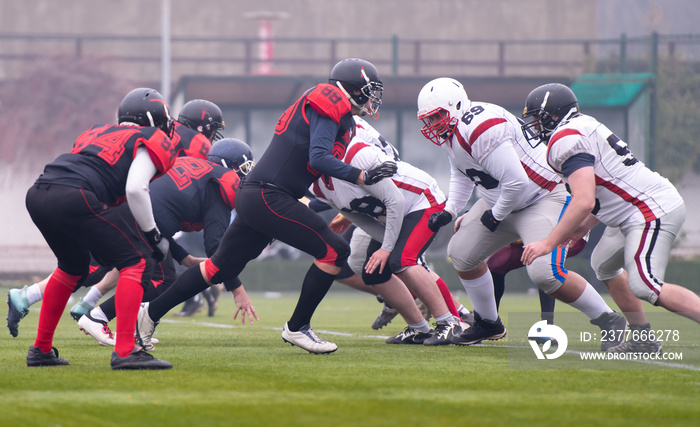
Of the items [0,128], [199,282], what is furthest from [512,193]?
[0,128]

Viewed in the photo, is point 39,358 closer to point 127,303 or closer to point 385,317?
point 127,303

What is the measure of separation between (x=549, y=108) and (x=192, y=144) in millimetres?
3213

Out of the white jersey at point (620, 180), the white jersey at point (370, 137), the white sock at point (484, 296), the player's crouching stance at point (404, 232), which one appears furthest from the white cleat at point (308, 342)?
the white jersey at point (620, 180)

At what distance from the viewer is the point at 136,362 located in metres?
5.02

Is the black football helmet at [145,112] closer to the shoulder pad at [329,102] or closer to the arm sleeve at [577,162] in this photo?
the shoulder pad at [329,102]

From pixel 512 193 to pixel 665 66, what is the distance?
57.3 feet

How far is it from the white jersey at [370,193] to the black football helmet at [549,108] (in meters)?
1.00

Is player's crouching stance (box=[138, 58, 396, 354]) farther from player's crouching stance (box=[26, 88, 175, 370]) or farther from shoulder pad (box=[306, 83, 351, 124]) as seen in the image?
player's crouching stance (box=[26, 88, 175, 370])

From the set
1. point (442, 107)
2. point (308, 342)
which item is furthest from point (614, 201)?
point (308, 342)

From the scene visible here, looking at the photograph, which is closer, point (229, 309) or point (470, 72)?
point (229, 309)

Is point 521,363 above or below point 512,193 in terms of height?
below

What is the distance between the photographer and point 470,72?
29.3 m

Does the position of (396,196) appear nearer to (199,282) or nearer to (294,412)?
(199,282)

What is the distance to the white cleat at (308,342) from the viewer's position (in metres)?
6.05
